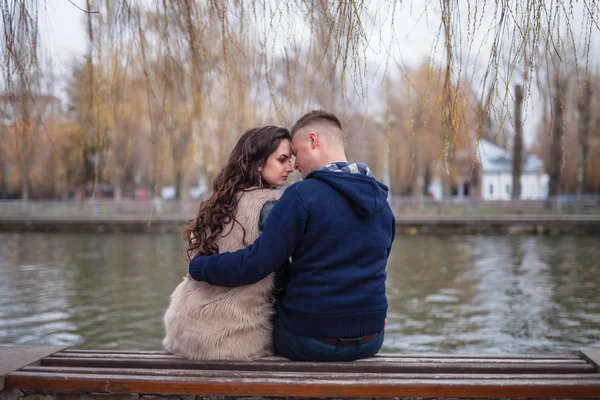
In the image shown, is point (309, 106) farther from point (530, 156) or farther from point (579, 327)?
point (530, 156)

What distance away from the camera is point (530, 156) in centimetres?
5950

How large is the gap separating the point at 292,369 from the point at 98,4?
2180 mm

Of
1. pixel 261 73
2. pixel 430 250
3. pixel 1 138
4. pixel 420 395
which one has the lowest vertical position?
pixel 430 250

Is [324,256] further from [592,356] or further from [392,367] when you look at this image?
[592,356]

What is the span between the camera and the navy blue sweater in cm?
245

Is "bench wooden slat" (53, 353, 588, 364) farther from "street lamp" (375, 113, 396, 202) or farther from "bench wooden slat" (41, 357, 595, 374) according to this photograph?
"street lamp" (375, 113, 396, 202)

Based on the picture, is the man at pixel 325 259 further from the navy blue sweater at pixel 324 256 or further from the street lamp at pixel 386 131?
the street lamp at pixel 386 131

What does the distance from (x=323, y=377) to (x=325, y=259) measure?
48 centimetres

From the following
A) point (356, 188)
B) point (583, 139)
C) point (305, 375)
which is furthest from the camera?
point (583, 139)

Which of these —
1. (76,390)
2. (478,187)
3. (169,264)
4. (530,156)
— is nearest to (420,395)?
(76,390)

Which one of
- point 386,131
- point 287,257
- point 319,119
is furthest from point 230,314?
point 386,131

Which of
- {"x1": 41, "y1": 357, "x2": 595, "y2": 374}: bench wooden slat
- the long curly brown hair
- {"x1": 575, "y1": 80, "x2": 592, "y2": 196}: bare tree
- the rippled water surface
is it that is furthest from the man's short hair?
{"x1": 575, "y1": 80, "x2": 592, "y2": 196}: bare tree

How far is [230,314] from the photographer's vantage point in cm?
260

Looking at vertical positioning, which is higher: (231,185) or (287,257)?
(231,185)
